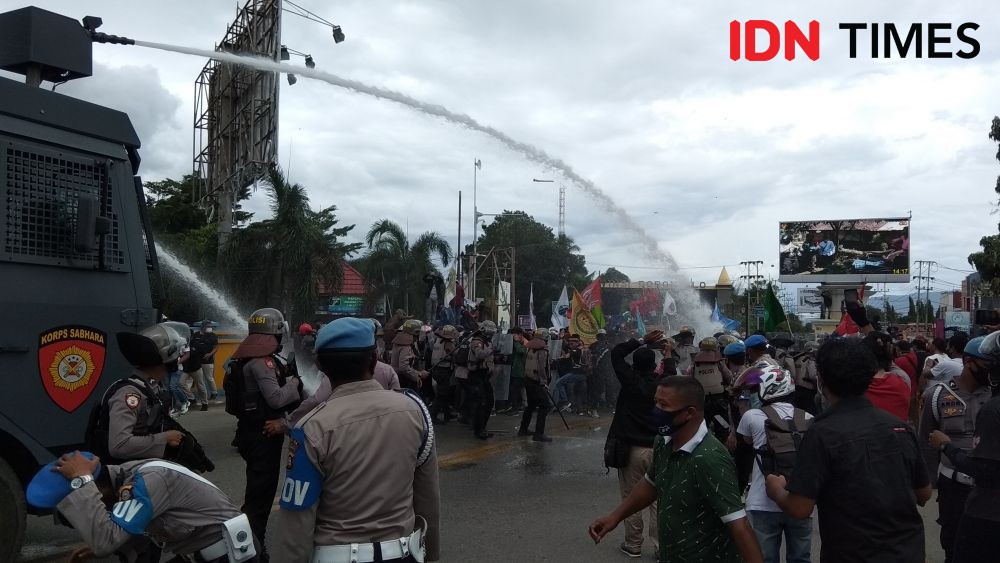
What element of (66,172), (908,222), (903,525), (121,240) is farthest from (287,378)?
(908,222)

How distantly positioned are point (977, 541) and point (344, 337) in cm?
292

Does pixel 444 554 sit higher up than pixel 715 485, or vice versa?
pixel 715 485

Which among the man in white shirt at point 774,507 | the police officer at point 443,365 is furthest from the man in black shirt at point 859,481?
the police officer at point 443,365

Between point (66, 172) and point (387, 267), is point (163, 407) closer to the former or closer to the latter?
point (66, 172)

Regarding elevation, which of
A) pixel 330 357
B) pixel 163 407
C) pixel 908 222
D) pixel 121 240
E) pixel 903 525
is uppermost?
pixel 908 222

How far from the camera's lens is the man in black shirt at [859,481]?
117 inches

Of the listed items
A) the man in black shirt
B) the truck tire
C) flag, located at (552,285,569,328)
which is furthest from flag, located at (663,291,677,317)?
the man in black shirt

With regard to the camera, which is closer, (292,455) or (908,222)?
(292,455)

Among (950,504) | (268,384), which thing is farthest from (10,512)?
(950,504)

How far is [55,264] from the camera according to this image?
15.5ft

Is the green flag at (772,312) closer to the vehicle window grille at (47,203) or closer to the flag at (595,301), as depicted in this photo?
the flag at (595,301)

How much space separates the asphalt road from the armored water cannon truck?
1665mm

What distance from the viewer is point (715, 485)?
3111 millimetres

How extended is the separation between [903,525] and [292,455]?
230cm
